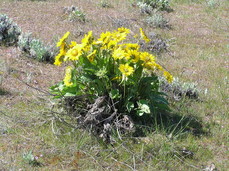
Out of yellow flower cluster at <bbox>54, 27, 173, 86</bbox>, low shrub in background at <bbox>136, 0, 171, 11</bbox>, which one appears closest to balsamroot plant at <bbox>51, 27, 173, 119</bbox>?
yellow flower cluster at <bbox>54, 27, 173, 86</bbox>

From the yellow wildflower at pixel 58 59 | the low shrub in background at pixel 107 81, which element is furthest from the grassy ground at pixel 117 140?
the yellow wildflower at pixel 58 59

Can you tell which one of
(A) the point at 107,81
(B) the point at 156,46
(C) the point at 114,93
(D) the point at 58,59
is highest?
(D) the point at 58,59

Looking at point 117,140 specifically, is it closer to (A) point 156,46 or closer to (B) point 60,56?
(B) point 60,56

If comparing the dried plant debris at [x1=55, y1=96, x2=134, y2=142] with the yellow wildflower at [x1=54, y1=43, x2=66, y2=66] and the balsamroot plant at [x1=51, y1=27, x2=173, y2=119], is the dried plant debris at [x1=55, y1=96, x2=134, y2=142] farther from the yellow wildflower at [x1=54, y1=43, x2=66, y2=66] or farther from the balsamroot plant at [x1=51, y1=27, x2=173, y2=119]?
the yellow wildflower at [x1=54, y1=43, x2=66, y2=66]

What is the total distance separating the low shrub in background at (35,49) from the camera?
22.0ft

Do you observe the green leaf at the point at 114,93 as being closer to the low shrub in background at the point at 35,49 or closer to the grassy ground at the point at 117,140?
the grassy ground at the point at 117,140

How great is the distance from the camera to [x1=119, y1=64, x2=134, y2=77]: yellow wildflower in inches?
163

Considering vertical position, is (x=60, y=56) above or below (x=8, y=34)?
above

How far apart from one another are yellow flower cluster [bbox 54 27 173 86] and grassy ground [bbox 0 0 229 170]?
0.69 metres

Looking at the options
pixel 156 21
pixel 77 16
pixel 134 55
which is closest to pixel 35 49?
pixel 77 16

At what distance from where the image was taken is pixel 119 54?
420 cm

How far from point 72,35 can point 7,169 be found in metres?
4.63

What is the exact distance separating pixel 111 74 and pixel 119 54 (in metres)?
0.39

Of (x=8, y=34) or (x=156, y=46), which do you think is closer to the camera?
(x=8, y=34)
